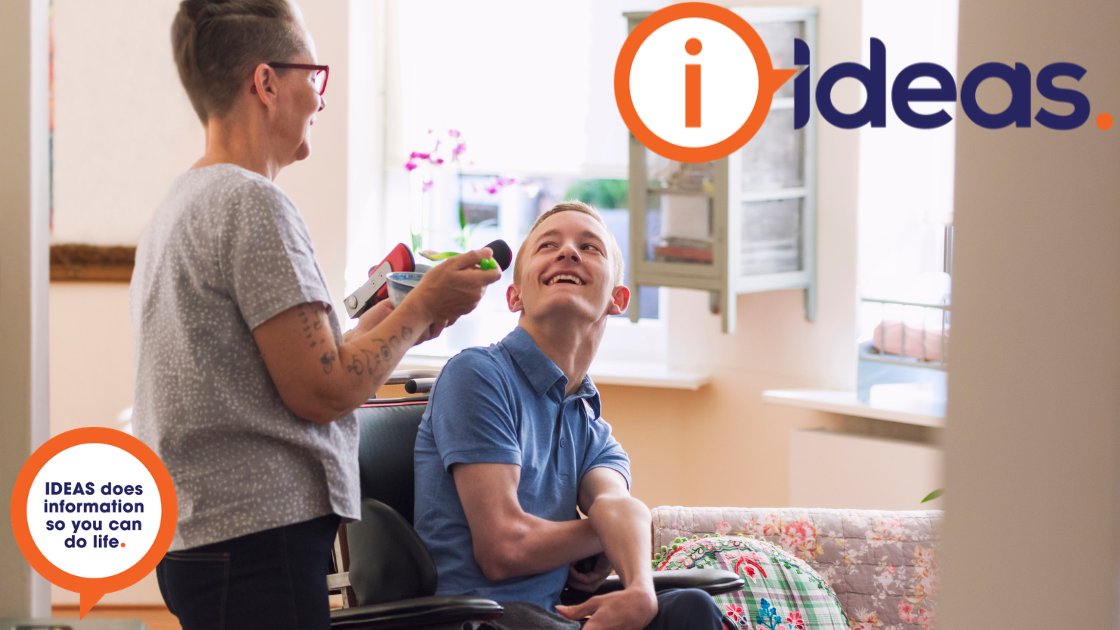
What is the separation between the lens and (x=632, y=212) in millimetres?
3080

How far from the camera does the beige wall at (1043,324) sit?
0.28 m

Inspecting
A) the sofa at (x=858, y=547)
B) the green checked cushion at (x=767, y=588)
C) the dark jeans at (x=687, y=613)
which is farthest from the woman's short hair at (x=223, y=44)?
the sofa at (x=858, y=547)

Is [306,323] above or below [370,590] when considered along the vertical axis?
above

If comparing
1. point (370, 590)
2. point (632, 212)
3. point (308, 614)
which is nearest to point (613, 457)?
point (370, 590)

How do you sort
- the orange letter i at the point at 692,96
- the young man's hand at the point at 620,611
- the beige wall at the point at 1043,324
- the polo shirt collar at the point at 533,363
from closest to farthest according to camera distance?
the beige wall at the point at 1043,324 < the young man's hand at the point at 620,611 < the polo shirt collar at the point at 533,363 < the orange letter i at the point at 692,96

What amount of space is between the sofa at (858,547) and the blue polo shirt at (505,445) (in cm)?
72

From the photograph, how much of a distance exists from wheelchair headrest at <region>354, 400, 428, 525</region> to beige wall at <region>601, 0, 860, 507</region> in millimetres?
1778

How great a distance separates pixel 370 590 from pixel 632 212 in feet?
6.27

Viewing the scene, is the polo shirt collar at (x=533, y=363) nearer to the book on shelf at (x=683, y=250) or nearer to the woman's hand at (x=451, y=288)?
the woman's hand at (x=451, y=288)

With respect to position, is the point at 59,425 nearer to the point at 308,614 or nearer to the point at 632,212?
the point at 632,212

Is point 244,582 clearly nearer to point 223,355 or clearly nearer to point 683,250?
point 223,355

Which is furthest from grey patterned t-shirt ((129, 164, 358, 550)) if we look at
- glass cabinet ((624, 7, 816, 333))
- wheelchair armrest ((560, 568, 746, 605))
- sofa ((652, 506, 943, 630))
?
glass cabinet ((624, 7, 816, 333))

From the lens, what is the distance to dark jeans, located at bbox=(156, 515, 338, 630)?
3.27ft

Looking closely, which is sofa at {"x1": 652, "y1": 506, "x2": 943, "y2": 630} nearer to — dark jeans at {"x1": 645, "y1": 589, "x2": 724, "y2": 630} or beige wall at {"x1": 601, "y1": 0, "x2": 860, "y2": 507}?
dark jeans at {"x1": 645, "y1": 589, "x2": 724, "y2": 630}
